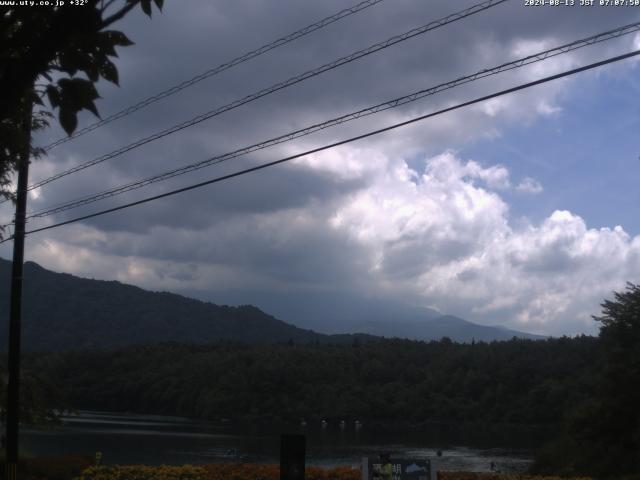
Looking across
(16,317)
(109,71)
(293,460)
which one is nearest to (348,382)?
(16,317)

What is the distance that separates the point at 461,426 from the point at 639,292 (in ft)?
140

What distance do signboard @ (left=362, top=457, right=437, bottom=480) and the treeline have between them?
5296 cm

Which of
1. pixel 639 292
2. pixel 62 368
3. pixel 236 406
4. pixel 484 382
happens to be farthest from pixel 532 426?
pixel 62 368

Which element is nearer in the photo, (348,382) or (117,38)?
(117,38)

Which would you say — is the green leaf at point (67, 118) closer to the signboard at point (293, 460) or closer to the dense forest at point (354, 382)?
the signboard at point (293, 460)

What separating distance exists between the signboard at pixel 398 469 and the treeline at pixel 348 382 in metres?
53.0

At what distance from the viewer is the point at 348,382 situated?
87125 millimetres

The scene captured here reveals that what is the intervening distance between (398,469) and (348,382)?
245 ft

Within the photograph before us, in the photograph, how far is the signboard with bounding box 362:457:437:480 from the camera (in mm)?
13398

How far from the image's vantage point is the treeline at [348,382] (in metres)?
72.9

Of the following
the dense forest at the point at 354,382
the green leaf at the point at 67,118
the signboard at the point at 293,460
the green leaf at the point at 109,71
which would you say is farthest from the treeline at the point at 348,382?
the green leaf at the point at 67,118

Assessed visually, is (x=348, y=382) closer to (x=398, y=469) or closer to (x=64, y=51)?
(x=398, y=469)

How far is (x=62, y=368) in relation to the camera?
8450cm

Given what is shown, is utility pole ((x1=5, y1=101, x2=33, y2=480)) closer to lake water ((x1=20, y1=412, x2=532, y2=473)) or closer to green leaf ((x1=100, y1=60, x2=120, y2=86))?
lake water ((x1=20, y1=412, x2=532, y2=473))
